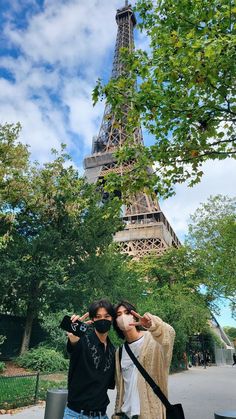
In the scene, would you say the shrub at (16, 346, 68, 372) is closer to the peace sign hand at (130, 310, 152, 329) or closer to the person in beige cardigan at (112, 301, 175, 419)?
the person in beige cardigan at (112, 301, 175, 419)

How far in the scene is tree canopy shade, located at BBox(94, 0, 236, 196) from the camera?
241 inches

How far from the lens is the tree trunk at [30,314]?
16.3m

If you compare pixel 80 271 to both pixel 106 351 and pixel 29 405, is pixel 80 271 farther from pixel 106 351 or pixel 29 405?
pixel 106 351

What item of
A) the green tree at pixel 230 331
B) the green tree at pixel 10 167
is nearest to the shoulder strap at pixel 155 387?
the green tree at pixel 10 167

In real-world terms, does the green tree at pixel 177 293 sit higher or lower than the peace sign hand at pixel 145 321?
higher

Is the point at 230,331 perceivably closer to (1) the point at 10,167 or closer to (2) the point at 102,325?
(1) the point at 10,167

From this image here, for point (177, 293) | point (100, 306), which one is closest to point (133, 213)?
point (177, 293)

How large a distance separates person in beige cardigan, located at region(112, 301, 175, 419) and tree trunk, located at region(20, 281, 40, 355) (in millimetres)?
14049

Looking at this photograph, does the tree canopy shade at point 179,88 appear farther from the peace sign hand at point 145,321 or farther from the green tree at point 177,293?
the green tree at point 177,293

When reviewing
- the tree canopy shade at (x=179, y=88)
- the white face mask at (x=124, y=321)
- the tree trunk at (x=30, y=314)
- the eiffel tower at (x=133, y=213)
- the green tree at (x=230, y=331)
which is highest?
the eiffel tower at (x=133, y=213)

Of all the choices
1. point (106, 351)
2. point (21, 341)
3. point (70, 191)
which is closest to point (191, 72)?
point (106, 351)

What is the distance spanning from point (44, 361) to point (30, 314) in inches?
135

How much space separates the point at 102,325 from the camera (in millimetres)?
2816

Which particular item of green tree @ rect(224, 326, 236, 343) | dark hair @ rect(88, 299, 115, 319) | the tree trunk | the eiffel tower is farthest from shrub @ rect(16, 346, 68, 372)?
green tree @ rect(224, 326, 236, 343)
